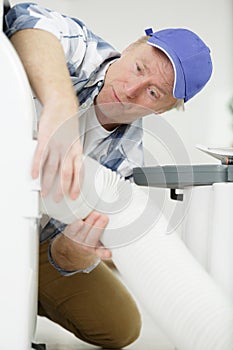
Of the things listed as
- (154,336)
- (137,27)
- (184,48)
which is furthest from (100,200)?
(137,27)

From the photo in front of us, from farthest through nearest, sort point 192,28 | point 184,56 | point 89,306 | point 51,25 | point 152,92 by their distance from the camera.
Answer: point 192,28, point 89,306, point 152,92, point 184,56, point 51,25

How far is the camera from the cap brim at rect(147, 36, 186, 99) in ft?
3.37

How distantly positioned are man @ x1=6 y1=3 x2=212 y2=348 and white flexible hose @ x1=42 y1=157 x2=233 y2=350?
2cm

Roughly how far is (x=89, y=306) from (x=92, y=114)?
0.39m

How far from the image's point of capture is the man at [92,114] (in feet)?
2.30

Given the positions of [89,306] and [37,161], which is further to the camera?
[89,306]

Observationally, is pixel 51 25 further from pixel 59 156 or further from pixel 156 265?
pixel 156 265

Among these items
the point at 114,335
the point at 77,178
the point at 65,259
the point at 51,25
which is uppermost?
the point at 51,25

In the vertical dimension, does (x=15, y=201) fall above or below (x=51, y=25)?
below

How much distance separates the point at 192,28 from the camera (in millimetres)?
1770

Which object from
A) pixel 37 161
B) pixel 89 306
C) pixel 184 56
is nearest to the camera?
pixel 37 161

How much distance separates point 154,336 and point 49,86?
0.83 metres

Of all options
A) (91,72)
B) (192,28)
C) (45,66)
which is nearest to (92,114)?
(91,72)

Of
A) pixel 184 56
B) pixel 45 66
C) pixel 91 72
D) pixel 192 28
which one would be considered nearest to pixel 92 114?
pixel 91 72
